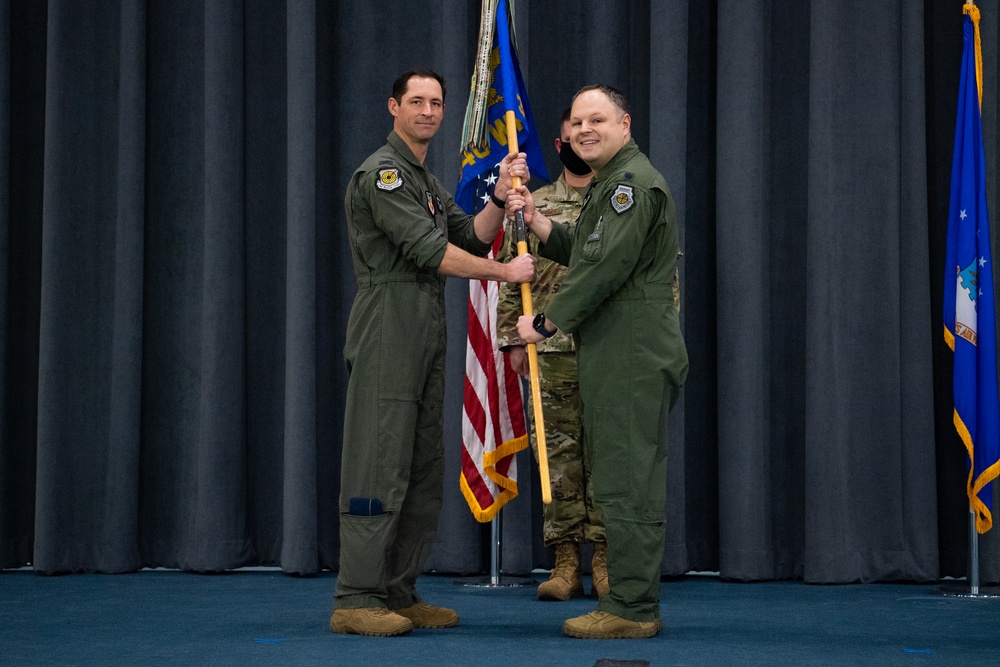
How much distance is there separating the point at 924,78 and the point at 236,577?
3.43 m

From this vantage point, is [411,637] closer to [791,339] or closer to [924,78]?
[791,339]

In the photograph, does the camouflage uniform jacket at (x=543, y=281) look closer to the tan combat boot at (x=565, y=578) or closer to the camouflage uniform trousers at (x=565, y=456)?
the camouflage uniform trousers at (x=565, y=456)

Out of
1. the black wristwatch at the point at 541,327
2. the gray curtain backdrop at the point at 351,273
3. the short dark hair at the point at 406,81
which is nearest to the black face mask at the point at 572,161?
the gray curtain backdrop at the point at 351,273

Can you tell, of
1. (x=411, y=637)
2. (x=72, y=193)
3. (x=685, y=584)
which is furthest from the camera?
(x=72, y=193)

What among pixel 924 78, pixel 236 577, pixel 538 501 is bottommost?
pixel 236 577

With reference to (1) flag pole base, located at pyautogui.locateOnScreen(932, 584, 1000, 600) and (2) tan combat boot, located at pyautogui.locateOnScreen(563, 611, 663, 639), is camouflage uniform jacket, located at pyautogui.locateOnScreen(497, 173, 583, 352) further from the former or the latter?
(1) flag pole base, located at pyautogui.locateOnScreen(932, 584, 1000, 600)

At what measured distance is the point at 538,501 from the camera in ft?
14.5

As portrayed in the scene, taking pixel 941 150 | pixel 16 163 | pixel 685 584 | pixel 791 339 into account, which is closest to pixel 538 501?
pixel 685 584

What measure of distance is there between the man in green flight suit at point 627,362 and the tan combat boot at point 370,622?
47 cm

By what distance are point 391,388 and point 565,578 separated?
1164mm

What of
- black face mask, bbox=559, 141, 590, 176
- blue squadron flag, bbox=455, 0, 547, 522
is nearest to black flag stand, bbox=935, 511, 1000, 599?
blue squadron flag, bbox=455, 0, 547, 522

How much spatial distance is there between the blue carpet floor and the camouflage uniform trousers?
0.88 ft

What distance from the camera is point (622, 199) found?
288 cm

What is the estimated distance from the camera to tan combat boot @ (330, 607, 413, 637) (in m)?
2.94
